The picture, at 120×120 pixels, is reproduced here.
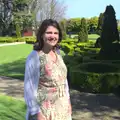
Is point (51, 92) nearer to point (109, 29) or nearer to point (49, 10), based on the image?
point (109, 29)

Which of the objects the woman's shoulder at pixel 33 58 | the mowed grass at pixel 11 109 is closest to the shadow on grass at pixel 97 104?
the mowed grass at pixel 11 109

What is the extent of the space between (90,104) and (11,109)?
2092 mm

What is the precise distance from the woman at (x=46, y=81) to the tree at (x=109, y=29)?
991 centimetres

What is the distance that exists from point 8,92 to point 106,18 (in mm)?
6157

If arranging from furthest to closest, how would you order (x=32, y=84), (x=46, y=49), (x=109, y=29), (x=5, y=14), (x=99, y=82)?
(x=5, y=14)
(x=109, y=29)
(x=99, y=82)
(x=46, y=49)
(x=32, y=84)

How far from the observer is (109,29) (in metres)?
12.7

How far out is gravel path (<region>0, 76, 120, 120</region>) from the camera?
6.50 metres

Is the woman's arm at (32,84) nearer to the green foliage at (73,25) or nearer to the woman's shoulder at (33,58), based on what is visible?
the woman's shoulder at (33,58)

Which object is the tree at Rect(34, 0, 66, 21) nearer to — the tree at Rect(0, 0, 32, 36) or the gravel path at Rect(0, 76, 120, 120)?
the tree at Rect(0, 0, 32, 36)

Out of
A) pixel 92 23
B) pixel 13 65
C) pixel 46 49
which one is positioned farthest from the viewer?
pixel 92 23

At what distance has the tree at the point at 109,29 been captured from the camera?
12.5 metres

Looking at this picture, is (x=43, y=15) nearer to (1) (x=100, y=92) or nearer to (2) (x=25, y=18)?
(2) (x=25, y=18)

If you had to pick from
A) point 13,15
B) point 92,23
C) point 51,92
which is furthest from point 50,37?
point 92,23

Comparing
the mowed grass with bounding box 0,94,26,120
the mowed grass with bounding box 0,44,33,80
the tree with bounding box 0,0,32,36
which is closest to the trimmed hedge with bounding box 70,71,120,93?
the mowed grass with bounding box 0,94,26,120
